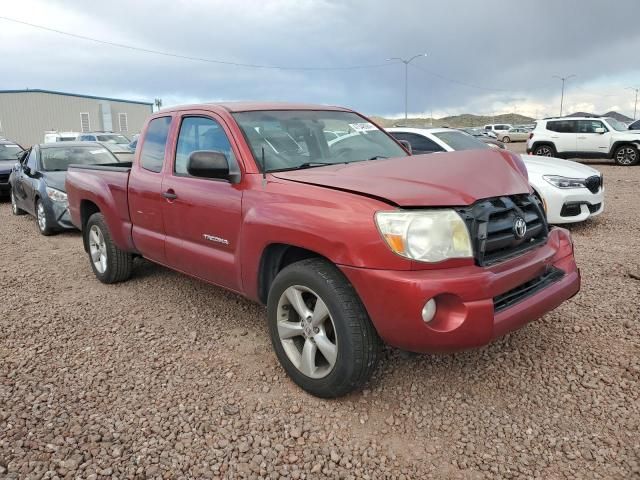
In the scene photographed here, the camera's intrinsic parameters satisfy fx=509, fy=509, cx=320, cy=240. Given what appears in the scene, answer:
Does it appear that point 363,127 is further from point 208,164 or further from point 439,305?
point 439,305

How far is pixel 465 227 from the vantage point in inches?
100

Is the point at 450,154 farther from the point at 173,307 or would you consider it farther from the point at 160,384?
the point at 173,307

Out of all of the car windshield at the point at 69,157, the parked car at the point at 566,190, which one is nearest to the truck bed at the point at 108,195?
the car windshield at the point at 69,157

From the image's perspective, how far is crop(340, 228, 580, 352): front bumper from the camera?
2.44m

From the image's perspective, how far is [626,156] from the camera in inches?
674

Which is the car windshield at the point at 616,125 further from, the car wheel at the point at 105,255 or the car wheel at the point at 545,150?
the car wheel at the point at 105,255

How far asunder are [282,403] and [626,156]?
18038mm

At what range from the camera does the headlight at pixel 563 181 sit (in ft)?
22.6

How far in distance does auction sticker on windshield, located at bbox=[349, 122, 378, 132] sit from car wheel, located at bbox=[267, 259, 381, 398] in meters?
1.72

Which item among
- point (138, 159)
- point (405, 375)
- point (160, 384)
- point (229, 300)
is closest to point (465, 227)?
point (405, 375)

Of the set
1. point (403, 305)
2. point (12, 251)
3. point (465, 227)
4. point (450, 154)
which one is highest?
point (450, 154)

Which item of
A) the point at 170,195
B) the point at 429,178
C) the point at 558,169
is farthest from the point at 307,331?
the point at 558,169

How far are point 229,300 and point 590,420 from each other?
299cm

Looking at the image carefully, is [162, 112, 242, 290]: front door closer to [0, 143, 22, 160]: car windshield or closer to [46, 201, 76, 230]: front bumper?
[46, 201, 76, 230]: front bumper
